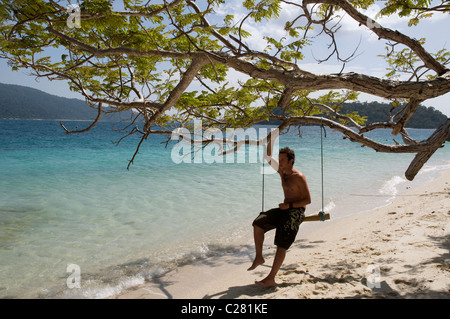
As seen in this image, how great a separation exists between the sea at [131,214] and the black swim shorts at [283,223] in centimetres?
174

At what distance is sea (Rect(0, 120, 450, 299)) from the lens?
5.21 metres

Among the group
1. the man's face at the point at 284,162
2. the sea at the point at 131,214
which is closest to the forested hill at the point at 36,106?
the sea at the point at 131,214

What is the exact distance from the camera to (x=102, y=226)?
7805 millimetres

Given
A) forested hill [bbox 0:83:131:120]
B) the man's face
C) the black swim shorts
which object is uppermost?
forested hill [bbox 0:83:131:120]

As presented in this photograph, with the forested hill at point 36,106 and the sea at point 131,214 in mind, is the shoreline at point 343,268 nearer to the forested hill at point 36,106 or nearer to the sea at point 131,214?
the sea at point 131,214

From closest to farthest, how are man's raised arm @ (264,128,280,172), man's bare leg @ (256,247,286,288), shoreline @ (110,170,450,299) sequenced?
shoreline @ (110,170,450,299)
man's bare leg @ (256,247,286,288)
man's raised arm @ (264,128,280,172)

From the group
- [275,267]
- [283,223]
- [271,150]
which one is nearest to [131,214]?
[271,150]

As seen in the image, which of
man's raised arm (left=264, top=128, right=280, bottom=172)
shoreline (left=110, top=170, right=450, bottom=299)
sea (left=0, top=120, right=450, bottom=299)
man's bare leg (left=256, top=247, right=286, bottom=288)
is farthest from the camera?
sea (left=0, top=120, right=450, bottom=299)

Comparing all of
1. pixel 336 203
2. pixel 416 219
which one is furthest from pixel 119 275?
pixel 336 203

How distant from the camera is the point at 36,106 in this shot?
127 m

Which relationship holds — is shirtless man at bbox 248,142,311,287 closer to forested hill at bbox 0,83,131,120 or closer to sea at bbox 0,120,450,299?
sea at bbox 0,120,450,299

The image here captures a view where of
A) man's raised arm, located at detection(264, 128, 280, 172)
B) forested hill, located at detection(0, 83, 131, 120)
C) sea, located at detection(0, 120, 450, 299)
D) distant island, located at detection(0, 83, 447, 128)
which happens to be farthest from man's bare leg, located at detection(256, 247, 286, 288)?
forested hill, located at detection(0, 83, 131, 120)

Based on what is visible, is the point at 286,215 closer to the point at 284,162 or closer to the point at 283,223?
the point at 283,223
